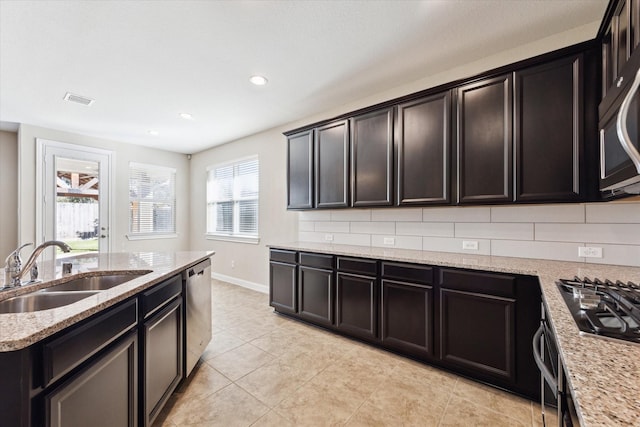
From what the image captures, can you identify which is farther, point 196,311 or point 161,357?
point 196,311

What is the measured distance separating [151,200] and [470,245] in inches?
230

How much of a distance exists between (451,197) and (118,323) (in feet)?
8.21

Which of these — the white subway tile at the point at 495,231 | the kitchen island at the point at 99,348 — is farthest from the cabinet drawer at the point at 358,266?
the kitchen island at the point at 99,348

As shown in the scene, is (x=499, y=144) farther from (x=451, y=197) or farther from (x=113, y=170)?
(x=113, y=170)

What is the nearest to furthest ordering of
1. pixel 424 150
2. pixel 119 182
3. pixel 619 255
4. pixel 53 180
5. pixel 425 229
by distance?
pixel 619 255 < pixel 424 150 < pixel 425 229 < pixel 53 180 < pixel 119 182

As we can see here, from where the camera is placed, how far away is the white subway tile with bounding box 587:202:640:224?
194 cm

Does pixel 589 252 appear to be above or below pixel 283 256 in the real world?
above

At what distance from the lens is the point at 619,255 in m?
1.99

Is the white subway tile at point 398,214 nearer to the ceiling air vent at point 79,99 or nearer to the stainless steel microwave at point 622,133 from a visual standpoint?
the stainless steel microwave at point 622,133

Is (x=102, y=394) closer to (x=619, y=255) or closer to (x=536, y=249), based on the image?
(x=536, y=249)

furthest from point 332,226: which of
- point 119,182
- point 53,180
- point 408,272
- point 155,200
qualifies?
point 53,180

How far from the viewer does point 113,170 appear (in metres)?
5.09

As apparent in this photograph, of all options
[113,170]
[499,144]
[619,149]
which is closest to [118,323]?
[619,149]

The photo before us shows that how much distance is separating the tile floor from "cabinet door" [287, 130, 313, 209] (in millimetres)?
1697
